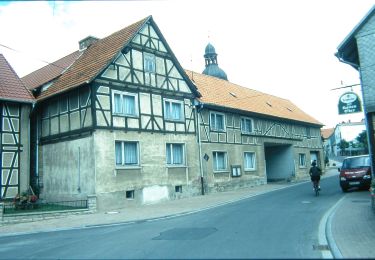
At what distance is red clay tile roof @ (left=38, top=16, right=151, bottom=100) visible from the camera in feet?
63.2

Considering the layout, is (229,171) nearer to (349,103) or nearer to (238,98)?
(238,98)

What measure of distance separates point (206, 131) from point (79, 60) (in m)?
8.94

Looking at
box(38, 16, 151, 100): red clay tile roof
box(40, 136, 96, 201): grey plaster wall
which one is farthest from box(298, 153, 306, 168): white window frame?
box(40, 136, 96, 201): grey plaster wall

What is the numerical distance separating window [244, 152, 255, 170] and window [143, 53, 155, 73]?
10570 mm

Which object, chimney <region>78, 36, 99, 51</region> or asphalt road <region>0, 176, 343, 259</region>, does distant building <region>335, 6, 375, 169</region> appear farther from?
chimney <region>78, 36, 99, 51</region>

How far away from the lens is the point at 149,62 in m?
21.9

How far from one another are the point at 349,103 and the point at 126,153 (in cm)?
1074

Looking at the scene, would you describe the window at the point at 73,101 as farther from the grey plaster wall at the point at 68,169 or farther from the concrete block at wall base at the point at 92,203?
the concrete block at wall base at the point at 92,203

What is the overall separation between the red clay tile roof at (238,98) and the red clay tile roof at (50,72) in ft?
28.1

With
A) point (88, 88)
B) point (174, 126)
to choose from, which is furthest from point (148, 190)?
point (88, 88)

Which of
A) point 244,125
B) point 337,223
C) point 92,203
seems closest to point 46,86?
point 92,203

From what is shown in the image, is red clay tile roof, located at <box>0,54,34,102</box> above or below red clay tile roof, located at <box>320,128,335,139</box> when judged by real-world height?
below

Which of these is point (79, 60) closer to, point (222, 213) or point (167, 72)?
point (167, 72)

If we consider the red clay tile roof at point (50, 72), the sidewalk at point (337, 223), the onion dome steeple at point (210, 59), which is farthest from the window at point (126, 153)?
the onion dome steeple at point (210, 59)
